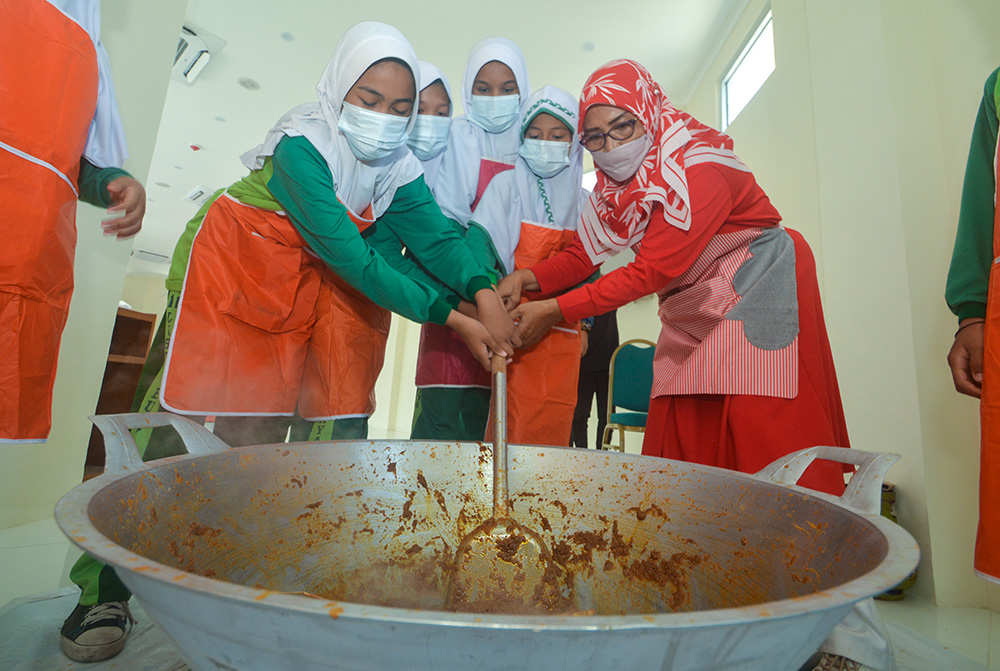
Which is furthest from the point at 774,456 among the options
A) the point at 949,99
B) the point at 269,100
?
the point at 269,100

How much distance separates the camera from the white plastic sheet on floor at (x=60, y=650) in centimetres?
85

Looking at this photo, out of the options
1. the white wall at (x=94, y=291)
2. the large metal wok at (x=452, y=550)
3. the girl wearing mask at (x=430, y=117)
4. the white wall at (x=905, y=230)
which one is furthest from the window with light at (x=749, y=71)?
the large metal wok at (x=452, y=550)

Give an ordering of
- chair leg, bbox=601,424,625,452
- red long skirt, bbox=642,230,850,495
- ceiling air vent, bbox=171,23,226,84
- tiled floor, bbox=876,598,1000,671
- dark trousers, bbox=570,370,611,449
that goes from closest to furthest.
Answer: red long skirt, bbox=642,230,850,495 < tiled floor, bbox=876,598,1000,671 < ceiling air vent, bbox=171,23,226,84 < dark trousers, bbox=570,370,611,449 < chair leg, bbox=601,424,625,452

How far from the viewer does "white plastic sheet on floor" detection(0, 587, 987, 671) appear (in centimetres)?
85

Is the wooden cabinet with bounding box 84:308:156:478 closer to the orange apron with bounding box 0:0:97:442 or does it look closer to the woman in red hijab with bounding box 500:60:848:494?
the orange apron with bounding box 0:0:97:442

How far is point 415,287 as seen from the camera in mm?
1073

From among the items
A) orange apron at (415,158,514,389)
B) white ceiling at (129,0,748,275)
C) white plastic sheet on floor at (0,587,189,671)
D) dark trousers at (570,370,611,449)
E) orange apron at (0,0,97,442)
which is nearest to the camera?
orange apron at (0,0,97,442)

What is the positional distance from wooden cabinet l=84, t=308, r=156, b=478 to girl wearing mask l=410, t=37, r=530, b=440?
1721mm

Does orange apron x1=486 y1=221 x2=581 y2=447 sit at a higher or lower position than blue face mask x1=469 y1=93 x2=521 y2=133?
lower

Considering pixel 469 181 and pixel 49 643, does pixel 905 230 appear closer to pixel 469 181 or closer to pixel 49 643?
pixel 469 181

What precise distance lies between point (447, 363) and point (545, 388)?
256 mm

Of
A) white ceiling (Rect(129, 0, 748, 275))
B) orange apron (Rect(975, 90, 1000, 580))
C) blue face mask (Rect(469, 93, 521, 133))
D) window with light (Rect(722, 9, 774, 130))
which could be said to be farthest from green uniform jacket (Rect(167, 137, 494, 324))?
window with light (Rect(722, 9, 774, 130))

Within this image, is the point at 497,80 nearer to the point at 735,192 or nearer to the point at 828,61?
the point at 735,192

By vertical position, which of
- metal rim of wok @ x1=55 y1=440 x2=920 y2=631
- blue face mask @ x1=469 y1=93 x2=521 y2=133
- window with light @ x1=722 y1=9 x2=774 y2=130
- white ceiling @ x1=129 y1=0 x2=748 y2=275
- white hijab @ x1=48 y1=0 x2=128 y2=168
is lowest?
metal rim of wok @ x1=55 y1=440 x2=920 y2=631
